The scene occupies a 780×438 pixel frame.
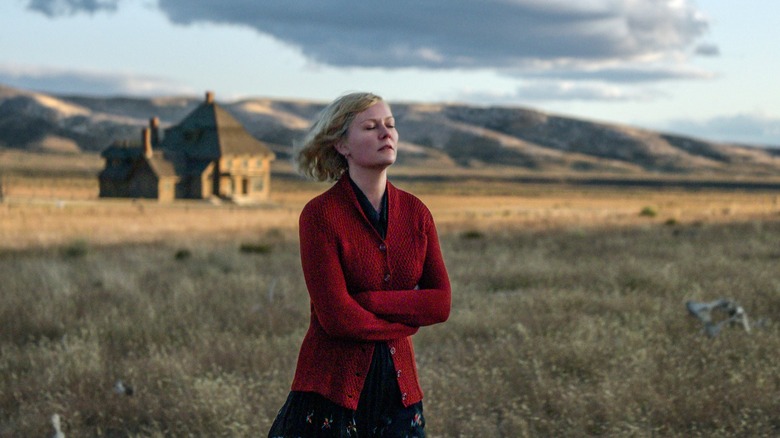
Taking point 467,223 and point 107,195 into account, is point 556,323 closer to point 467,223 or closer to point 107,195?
point 467,223

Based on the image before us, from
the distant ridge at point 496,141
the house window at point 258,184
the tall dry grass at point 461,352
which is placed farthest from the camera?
the distant ridge at point 496,141

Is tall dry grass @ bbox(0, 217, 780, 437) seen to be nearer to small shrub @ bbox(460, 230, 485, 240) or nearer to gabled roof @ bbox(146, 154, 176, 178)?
small shrub @ bbox(460, 230, 485, 240)

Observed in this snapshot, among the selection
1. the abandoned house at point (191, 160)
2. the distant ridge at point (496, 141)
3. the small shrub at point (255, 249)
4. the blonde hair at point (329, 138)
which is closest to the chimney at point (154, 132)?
the abandoned house at point (191, 160)

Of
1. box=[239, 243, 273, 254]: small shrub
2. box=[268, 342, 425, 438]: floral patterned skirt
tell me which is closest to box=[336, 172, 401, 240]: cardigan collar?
box=[268, 342, 425, 438]: floral patterned skirt

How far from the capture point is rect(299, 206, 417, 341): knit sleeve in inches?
112

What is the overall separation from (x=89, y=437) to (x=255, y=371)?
1517mm

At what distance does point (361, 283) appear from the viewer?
2949 mm

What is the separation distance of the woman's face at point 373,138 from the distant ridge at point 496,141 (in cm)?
13911

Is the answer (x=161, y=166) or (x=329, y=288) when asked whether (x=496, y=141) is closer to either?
(x=161, y=166)

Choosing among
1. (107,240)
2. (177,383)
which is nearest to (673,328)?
(177,383)

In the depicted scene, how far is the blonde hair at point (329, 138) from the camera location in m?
2.94

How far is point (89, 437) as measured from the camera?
575cm

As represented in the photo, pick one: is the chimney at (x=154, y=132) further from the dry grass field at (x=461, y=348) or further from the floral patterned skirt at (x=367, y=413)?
the floral patterned skirt at (x=367, y=413)

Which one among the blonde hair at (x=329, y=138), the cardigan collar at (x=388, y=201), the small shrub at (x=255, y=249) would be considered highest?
the blonde hair at (x=329, y=138)
